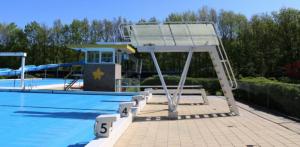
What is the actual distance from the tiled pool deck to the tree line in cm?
2956

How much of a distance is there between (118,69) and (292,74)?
47.1 feet

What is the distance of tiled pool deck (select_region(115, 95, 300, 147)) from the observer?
7508 mm

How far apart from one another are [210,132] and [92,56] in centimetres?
Answer: 2097

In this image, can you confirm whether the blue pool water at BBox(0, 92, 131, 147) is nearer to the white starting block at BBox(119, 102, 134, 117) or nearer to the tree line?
the white starting block at BBox(119, 102, 134, 117)

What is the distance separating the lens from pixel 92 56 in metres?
29.0

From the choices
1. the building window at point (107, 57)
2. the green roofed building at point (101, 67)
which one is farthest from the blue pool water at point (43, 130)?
the building window at point (107, 57)

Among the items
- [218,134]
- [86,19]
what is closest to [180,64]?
[86,19]

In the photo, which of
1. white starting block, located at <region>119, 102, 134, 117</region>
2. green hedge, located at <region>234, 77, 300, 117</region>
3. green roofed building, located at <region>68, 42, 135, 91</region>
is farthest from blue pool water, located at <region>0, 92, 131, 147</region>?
green roofed building, located at <region>68, 42, 135, 91</region>

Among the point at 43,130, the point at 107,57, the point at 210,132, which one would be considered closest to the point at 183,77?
the point at 210,132

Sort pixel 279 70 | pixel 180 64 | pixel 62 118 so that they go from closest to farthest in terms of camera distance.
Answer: pixel 62 118 → pixel 279 70 → pixel 180 64

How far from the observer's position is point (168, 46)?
40.4ft

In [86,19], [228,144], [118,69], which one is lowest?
[228,144]

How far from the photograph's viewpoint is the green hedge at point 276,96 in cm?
1215

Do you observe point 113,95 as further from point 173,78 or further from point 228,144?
point 228,144
